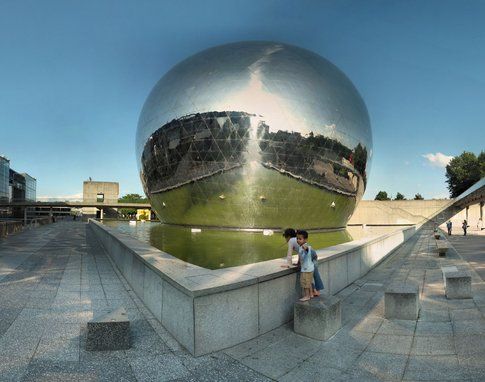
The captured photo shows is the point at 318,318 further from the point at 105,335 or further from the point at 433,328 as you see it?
the point at 105,335

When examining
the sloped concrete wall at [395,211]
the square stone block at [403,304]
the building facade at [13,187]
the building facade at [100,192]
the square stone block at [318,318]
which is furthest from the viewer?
the building facade at [13,187]

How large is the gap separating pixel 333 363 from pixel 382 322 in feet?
6.07

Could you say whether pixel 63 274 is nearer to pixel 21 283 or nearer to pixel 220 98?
pixel 21 283

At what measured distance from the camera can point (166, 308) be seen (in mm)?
4891

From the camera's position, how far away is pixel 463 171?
79.6 meters

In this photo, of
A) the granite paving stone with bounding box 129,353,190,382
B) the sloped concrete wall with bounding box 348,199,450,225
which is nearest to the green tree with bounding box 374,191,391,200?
the sloped concrete wall with bounding box 348,199,450,225

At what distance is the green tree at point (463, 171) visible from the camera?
3046 inches

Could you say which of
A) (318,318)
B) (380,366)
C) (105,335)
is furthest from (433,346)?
(105,335)

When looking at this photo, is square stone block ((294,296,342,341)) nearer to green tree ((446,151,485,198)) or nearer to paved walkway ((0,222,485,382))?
paved walkway ((0,222,485,382))

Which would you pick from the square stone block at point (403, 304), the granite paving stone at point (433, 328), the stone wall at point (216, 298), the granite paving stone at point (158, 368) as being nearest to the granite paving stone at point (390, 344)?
the granite paving stone at point (433, 328)

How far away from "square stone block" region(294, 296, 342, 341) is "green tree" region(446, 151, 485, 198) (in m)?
86.0

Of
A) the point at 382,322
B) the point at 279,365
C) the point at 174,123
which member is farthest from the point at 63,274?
the point at 174,123

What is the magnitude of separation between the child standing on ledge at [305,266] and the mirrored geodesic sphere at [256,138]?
11.1 m

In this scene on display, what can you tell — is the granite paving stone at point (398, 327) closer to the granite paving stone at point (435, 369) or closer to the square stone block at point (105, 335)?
the granite paving stone at point (435, 369)
